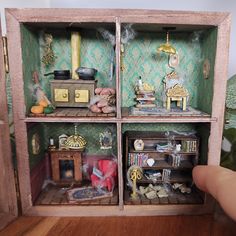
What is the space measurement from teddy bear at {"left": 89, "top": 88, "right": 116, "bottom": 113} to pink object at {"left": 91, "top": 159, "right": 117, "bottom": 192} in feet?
1.11

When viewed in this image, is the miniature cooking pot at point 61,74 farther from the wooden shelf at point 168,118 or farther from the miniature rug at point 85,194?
the miniature rug at point 85,194

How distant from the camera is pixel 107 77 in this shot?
1289mm

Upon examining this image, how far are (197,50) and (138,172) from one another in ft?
2.31

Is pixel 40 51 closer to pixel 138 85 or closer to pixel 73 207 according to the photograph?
pixel 138 85

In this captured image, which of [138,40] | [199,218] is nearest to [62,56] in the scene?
[138,40]

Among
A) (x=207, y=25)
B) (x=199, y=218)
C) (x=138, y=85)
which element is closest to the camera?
(x=207, y=25)

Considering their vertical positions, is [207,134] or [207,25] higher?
[207,25]

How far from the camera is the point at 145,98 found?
47.0 inches

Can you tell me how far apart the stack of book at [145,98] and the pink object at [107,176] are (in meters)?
0.35

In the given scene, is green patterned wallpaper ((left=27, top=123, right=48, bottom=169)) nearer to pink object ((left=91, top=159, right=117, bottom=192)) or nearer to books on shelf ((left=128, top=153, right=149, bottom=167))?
pink object ((left=91, top=159, right=117, bottom=192))

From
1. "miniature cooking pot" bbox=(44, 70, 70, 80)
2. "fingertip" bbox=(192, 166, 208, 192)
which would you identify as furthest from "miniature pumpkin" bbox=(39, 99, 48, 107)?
"fingertip" bbox=(192, 166, 208, 192)

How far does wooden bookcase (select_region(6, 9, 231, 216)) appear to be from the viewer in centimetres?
95

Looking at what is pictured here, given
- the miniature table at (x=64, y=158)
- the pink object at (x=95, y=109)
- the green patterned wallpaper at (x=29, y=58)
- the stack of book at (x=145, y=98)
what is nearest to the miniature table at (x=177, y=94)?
the stack of book at (x=145, y=98)

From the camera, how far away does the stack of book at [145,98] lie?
1.19m
